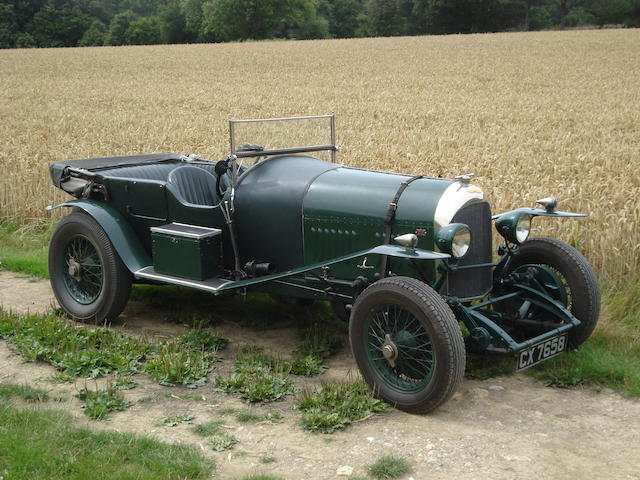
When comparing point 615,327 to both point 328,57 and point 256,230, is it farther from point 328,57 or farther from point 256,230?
point 328,57

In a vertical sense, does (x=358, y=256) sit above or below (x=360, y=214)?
below

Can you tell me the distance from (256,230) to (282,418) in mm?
1659


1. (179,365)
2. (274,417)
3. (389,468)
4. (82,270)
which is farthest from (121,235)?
(389,468)

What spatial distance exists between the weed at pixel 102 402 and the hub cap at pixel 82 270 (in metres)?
1.74

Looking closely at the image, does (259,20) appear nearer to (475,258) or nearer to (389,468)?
(475,258)

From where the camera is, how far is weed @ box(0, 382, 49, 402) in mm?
4824

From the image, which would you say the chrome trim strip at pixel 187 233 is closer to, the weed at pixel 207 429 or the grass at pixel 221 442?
the weed at pixel 207 429

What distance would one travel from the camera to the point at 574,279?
5.27m

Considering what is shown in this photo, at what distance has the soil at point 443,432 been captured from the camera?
3969mm

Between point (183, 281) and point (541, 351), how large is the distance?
2729 mm

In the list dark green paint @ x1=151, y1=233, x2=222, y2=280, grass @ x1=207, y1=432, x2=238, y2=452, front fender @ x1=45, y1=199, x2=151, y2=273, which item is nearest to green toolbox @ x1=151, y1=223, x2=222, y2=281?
dark green paint @ x1=151, y1=233, x2=222, y2=280

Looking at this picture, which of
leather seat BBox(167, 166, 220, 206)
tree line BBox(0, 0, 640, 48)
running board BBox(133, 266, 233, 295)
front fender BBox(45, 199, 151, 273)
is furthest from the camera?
tree line BBox(0, 0, 640, 48)

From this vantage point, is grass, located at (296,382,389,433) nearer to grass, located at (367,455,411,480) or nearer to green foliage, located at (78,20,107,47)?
grass, located at (367,455,411,480)

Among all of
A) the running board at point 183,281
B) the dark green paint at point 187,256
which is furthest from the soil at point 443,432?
the dark green paint at point 187,256
